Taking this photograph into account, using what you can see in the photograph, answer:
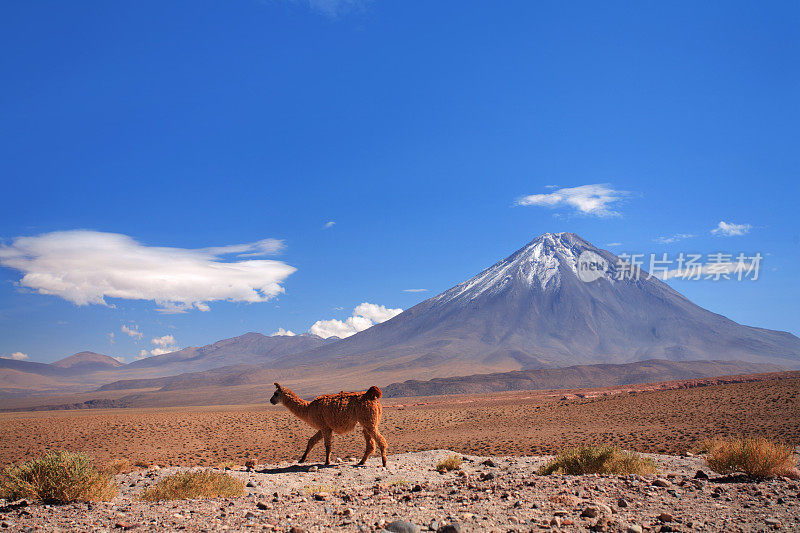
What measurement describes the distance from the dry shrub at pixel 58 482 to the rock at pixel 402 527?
5855 mm

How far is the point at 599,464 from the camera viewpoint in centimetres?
1191

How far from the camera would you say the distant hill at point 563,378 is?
333 ft

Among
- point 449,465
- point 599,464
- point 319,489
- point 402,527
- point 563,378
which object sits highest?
point 402,527

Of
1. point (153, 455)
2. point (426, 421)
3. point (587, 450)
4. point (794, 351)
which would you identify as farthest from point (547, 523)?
point (794, 351)

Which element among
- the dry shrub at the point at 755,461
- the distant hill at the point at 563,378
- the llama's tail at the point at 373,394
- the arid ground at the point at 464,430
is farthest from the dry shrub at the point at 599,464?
the distant hill at the point at 563,378

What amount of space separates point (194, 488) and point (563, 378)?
360 ft

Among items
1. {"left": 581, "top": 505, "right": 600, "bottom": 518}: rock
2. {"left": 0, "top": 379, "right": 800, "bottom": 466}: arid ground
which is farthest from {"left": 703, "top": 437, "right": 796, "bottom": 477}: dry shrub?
{"left": 0, "top": 379, "right": 800, "bottom": 466}: arid ground

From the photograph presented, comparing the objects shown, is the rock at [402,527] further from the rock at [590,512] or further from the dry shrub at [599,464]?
the dry shrub at [599,464]

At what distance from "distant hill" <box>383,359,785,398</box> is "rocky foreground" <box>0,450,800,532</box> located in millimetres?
89245

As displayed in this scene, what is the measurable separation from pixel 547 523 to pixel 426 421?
27.9 metres

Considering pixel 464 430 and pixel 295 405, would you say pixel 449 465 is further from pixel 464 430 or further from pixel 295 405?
pixel 464 430

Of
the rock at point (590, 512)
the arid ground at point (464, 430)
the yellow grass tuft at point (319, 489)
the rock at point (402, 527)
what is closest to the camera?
the rock at point (402, 527)

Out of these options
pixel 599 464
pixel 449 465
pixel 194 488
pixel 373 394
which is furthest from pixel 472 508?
pixel 373 394

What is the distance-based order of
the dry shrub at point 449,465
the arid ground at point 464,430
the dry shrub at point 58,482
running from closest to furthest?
1. the dry shrub at point 58,482
2. the dry shrub at point 449,465
3. the arid ground at point 464,430
